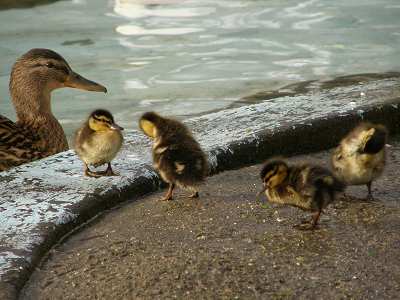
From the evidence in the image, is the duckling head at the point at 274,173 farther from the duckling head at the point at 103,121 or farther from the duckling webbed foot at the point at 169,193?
the duckling head at the point at 103,121

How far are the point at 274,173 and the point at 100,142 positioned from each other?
37.2 inches

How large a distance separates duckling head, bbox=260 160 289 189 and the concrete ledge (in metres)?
0.71

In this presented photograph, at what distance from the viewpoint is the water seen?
8.45 m

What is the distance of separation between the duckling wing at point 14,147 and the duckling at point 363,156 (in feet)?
6.78

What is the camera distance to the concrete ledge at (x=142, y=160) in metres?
3.85

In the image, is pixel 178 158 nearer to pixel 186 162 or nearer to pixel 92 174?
pixel 186 162

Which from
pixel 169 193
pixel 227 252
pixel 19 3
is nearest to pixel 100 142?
pixel 169 193

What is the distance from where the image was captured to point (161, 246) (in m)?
3.88

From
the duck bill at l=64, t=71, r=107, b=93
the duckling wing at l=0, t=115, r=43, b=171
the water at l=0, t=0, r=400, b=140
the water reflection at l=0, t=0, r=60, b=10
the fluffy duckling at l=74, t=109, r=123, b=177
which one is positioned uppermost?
the fluffy duckling at l=74, t=109, r=123, b=177

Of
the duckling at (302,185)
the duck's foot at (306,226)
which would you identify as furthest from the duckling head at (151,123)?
the duck's foot at (306,226)

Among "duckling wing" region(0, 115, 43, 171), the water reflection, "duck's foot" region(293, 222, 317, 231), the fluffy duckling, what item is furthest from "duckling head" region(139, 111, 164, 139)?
the water reflection

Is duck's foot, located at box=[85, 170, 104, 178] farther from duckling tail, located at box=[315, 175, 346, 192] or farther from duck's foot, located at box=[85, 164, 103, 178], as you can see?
duckling tail, located at box=[315, 175, 346, 192]

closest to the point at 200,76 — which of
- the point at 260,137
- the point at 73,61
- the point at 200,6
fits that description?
the point at 73,61

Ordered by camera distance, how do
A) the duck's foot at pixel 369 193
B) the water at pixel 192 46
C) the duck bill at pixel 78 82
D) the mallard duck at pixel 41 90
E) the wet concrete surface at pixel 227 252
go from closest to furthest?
the wet concrete surface at pixel 227 252
the duck's foot at pixel 369 193
the mallard duck at pixel 41 90
the duck bill at pixel 78 82
the water at pixel 192 46
